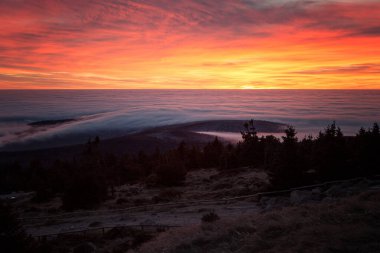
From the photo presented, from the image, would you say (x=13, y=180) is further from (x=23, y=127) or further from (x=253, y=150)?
(x=23, y=127)

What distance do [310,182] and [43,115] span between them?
5930 inches

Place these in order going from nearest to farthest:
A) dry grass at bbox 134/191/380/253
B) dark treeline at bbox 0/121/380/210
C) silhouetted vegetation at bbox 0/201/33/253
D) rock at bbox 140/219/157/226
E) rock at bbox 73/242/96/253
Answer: dry grass at bbox 134/191/380/253 < silhouetted vegetation at bbox 0/201/33/253 < rock at bbox 73/242/96/253 < rock at bbox 140/219/157/226 < dark treeline at bbox 0/121/380/210

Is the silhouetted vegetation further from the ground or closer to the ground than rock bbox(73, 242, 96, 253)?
further from the ground

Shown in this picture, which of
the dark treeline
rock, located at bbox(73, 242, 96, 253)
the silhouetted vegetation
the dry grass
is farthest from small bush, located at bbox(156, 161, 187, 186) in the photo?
the silhouetted vegetation

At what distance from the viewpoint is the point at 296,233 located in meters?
11.5

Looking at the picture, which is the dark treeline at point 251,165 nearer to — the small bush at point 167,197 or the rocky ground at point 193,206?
the rocky ground at point 193,206

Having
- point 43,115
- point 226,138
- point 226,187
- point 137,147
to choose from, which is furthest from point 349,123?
point 43,115

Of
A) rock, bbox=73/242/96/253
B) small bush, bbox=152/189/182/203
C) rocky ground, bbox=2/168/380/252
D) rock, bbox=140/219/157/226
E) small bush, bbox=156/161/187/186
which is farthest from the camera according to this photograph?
small bush, bbox=156/161/187/186

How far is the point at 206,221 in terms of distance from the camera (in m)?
16.4

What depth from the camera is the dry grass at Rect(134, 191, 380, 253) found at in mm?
10312

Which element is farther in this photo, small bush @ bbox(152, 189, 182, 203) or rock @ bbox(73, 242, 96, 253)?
small bush @ bbox(152, 189, 182, 203)

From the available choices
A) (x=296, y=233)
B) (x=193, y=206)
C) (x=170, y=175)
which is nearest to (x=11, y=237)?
(x=296, y=233)

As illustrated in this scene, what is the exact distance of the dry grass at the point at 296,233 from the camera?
1031 centimetres

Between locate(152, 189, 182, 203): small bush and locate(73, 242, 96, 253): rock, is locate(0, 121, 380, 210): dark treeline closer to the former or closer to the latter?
locate(152, 189, 182, 203): small bush
